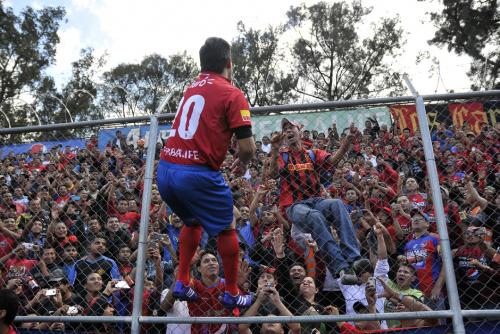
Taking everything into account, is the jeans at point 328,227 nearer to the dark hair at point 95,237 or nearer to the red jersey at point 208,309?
the red jersey at point 208,309

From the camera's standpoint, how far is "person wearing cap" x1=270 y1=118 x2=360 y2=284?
4746 millimetres

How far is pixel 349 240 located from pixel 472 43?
85.9 feet

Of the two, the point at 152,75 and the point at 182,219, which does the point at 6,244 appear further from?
the point at 152,75

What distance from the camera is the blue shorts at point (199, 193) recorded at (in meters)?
3.28

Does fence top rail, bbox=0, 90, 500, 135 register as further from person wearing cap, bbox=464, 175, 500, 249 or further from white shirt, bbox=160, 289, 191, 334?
person wearing cap, bbox=464, 175, 500, 249

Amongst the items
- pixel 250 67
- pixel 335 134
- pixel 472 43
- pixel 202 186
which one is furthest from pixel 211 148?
pixel 250 67

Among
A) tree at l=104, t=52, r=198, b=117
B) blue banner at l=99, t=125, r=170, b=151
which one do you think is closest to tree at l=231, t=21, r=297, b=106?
tree at l=104, t=52, r=198, b=117

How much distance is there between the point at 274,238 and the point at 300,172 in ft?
3.33

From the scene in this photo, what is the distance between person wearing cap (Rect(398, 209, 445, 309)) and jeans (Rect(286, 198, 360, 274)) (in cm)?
77

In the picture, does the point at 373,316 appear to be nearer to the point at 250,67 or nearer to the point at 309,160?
the point at 309,160

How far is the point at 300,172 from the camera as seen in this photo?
4938mm

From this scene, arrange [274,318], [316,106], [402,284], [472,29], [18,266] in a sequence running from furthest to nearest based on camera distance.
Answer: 1. [472,29]
2. [18,266]
3. [402,284]
4. [316,106]
5. [274,318]

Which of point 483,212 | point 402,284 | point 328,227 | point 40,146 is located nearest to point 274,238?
point 328,227

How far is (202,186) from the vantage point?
3287mm
